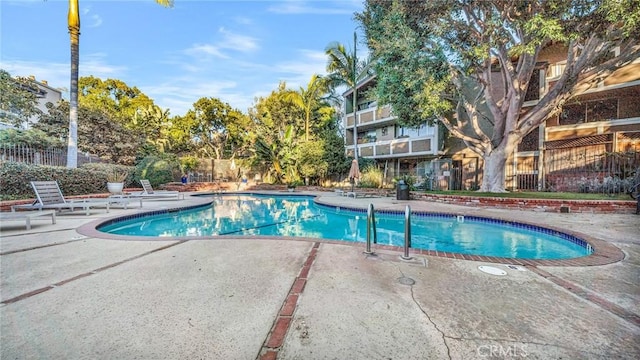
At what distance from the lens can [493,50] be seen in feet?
35.7

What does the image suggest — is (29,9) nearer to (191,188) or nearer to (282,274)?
(191,188)

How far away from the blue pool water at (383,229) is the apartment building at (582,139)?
8.24m

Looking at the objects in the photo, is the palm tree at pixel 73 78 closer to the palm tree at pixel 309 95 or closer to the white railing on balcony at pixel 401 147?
the palm tree at pixel 309 95

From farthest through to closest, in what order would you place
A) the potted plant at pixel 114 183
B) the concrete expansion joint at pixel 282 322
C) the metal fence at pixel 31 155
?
the potted plant at pixel 114 183 → the metal fence at pixel 31 155 → the concrete expansion joint at pixel 282 322

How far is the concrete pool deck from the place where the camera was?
73.8 inches

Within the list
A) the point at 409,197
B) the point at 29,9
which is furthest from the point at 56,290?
the point at 29,9

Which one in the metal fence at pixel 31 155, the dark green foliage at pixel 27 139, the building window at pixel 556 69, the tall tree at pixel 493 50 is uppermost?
the building window at pixel 556 69

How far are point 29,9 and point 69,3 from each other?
5.99 feet

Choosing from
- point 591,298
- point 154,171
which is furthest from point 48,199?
point 591,298

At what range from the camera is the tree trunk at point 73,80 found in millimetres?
11742

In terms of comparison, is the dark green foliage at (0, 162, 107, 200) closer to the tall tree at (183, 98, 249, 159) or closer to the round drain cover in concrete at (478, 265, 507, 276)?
the round drain cover in concrete at (478, 265, 507, 276)

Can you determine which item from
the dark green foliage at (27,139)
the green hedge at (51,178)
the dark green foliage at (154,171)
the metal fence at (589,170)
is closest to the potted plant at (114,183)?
the green hedge at (51,178)

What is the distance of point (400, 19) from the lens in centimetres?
1123

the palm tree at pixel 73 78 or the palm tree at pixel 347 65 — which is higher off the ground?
the palm tree at pixel 347 65
